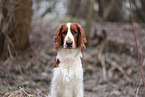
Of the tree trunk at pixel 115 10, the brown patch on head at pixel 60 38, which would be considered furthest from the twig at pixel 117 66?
the brown patch on head at pixel 60 38

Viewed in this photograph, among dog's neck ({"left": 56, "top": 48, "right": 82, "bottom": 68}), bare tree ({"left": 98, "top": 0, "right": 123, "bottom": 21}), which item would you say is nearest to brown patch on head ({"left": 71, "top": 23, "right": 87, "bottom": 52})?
dog's neck ({"left": 56, "top": 48, "right": 82, "bottom": 68})

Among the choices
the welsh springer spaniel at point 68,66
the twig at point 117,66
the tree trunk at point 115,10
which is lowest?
the twig at point 117,66

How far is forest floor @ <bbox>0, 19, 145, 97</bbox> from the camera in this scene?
5.06 m

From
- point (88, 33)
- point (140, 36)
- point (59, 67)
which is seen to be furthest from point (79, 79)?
point (140, 36)

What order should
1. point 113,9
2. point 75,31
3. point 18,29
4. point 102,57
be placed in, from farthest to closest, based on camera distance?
1. point 113,9
2. point 102,57
3. point 18,29
4. point 75,31

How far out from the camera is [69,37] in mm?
2654

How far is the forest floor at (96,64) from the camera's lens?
5.06 m

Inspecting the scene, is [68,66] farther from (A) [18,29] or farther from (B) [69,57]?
(A) [18,29]

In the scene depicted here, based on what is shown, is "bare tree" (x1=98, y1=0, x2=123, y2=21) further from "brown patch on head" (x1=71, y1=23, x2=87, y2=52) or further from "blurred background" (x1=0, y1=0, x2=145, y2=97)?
"brown patch on head" (x1=71, y1=23, x2=87, y2=52)

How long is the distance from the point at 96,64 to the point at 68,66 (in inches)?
173

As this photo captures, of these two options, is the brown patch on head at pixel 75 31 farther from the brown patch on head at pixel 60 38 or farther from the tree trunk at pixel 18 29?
the tree trunk at pixel 18 29

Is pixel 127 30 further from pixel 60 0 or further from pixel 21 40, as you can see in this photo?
pixel 21 40

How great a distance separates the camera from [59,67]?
108 inches

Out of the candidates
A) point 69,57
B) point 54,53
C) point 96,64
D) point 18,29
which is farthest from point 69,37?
point 54,53
